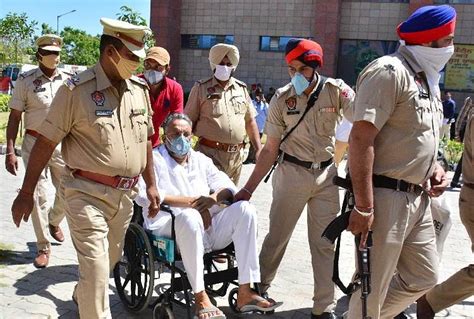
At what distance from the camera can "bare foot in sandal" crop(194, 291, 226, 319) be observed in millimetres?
3559

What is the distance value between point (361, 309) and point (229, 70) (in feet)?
9.28

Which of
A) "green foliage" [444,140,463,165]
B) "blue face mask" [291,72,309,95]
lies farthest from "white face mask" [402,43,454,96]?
"green foliage" [444,140,463,165]

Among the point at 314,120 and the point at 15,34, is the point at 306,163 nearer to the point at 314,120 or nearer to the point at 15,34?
the point at 314,120


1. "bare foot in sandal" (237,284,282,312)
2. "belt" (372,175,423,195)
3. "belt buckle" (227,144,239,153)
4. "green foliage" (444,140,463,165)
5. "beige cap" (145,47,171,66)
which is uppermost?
A: "beige cap" (145,47,171,66)

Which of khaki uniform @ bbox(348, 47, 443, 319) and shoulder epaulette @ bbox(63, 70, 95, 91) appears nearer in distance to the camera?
khaki uniform @ bbox(348, 47, 443, 319)

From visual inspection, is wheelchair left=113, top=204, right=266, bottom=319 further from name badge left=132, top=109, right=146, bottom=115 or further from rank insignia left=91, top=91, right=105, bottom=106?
rank insignia left=91, top=91, right=105, bottom=106

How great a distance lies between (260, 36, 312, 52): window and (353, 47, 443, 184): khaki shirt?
84.0ft

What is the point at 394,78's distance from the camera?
2.80 m

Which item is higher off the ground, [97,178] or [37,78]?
[37,78]

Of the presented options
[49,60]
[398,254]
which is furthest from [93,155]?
[49,60]

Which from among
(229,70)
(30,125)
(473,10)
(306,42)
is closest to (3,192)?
(30,125)

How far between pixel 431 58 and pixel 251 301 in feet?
6.32

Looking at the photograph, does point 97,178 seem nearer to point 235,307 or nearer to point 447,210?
point 235,307

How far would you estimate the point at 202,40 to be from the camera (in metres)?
29.6
